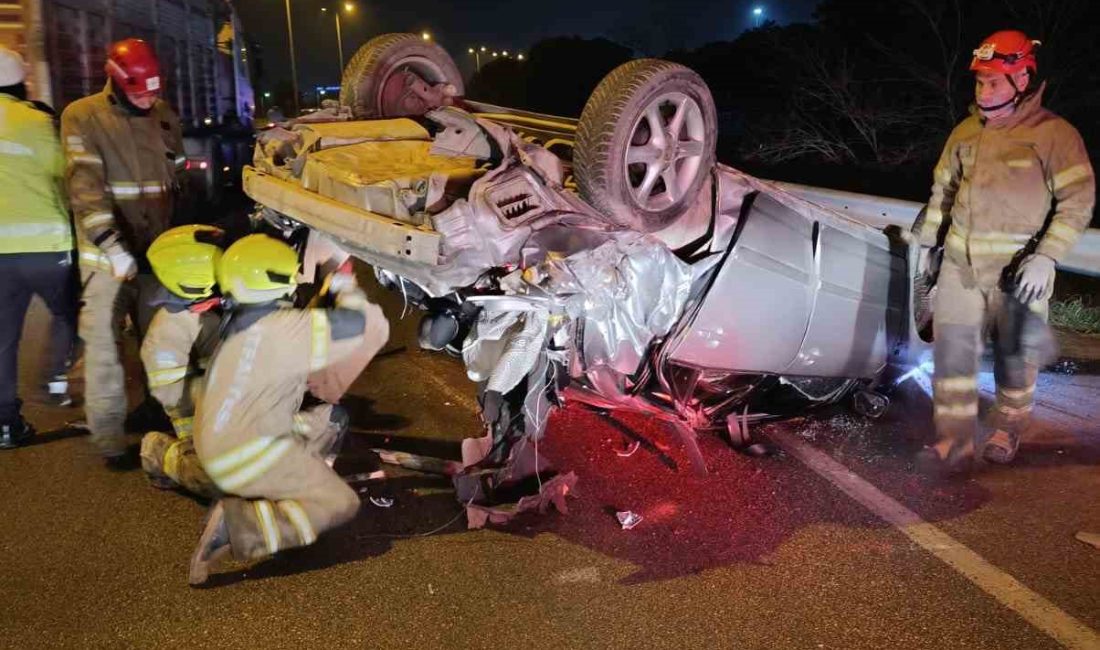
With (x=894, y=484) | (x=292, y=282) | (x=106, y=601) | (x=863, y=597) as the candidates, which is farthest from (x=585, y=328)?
(x=106, y=601)

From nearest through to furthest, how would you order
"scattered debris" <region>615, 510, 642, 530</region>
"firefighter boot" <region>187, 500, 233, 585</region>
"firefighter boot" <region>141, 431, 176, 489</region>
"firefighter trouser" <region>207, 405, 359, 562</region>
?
"firefighter boot" <region>187, 500, 233, 585</region> < "firefighter trouser" <region>207, 405, 359, 562</region> < "scattered debris" <region>615, 510, 642, 530</region> < "firefighter boot" <region>141, 431, 176, 489</region>

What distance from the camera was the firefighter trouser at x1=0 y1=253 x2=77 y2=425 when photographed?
4.07m

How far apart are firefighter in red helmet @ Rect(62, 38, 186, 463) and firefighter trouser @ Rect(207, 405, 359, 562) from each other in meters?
1.25

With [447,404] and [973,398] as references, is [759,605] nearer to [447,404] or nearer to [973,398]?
[973,398]

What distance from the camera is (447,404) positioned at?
4773 millimetres

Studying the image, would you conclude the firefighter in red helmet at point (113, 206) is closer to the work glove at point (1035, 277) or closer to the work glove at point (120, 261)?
the work glove at point (120, 261)

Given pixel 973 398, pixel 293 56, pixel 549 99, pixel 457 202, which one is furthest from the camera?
pixel 549 99

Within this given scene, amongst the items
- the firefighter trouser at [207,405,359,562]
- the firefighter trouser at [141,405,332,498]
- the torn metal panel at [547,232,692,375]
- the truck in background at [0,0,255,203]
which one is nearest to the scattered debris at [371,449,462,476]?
the firefighter trouser at [141,405,332,498]

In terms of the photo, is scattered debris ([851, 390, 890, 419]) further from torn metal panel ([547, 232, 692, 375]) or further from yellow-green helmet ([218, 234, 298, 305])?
yellow-green helmet ([218, 234, 298, 305])

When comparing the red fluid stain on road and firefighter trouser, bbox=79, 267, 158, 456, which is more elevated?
firefighter trouser, bbox=79, 267, 158, 456

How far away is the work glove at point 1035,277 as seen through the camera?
374 centimetres

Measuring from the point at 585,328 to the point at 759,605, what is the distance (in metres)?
1.22

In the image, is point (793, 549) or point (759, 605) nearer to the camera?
point (759, 605)

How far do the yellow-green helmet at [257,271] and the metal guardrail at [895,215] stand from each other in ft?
10.3
